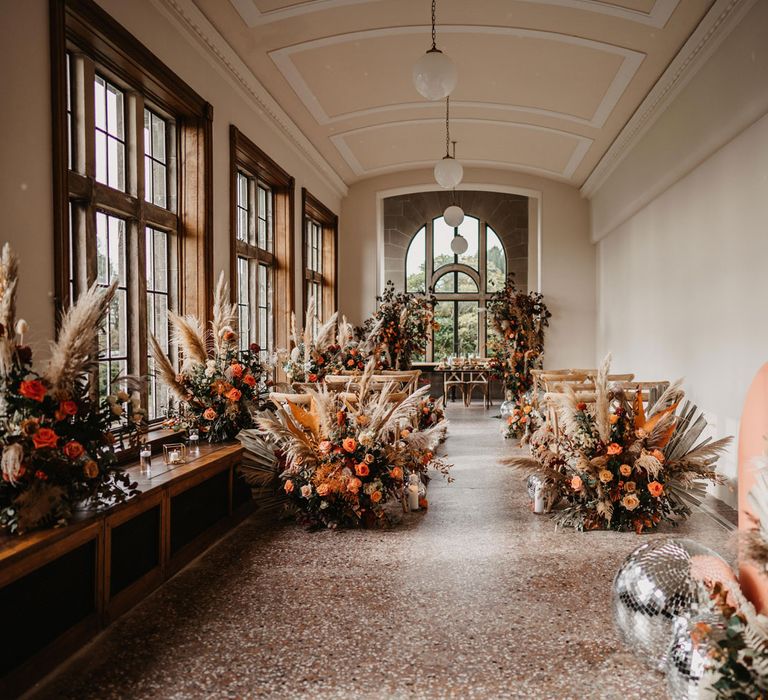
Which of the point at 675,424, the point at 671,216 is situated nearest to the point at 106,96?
the point at 675,424

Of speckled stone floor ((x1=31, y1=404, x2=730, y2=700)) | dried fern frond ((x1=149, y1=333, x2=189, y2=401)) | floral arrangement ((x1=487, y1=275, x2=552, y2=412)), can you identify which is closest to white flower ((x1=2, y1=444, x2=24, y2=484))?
speckled stone floor ((x1=31, y1=404, x2=730, y2=700))

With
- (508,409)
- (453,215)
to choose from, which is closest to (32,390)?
(508,409)

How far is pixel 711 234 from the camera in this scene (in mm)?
5734

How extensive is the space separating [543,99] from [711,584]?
22.2ft

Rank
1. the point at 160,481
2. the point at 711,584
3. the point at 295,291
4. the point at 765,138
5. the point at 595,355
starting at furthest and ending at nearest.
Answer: the point at 595,355 < the point at 295,291 < the point at 765,138 < the point at 160,481 < the point at 711,584

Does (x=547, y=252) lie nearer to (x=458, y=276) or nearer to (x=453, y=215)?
(x=453, y=215)

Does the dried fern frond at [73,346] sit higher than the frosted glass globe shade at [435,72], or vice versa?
the frosted glass globe shade at [435,72]

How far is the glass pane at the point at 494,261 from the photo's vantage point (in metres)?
14.9

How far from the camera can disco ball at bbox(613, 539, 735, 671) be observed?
2.31 m

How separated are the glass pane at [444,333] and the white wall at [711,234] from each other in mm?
6895

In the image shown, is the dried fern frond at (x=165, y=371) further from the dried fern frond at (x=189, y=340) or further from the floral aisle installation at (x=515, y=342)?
the floral aisle installation at (x=515, y=342)

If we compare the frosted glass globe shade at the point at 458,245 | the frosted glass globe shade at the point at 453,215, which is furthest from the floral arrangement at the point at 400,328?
the frosted glass globe shade at the point at 458,245

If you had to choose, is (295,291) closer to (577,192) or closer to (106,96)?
(106,96)

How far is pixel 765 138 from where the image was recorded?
465 centimetres
